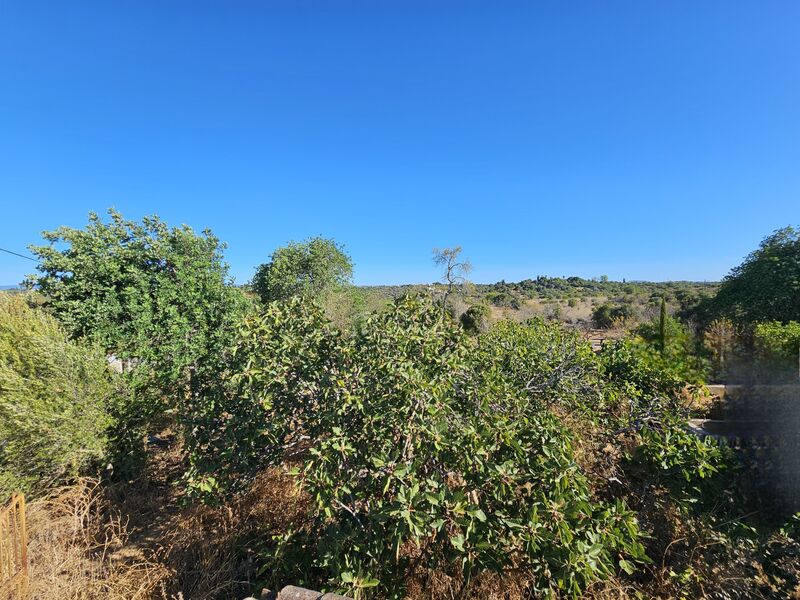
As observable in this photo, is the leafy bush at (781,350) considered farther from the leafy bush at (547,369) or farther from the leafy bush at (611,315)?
the leafy bush at (611,315)

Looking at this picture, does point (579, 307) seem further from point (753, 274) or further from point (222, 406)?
point (222, 406)

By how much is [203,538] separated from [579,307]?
34.5 metres

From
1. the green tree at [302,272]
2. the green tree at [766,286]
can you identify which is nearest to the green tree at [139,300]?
the green tree at [302,272]

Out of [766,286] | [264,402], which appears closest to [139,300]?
[264,402]

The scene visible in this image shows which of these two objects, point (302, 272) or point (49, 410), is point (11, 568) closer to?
point (49, 410)

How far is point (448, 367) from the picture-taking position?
9.39 ft

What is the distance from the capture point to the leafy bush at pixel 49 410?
4.08 m

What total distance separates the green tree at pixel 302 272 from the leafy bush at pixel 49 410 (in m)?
10.5

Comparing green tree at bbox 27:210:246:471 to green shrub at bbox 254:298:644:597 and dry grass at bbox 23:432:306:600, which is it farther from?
green shrub at bbox 254:298:644:597

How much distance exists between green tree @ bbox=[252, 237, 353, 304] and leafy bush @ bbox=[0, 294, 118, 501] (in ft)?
34.5

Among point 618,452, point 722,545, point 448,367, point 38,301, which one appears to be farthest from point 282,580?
point 38,301

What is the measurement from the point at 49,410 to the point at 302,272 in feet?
41.3

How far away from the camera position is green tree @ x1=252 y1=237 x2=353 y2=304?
1549cm

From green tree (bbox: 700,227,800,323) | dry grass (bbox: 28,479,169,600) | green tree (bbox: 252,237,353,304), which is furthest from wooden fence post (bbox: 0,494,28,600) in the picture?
green tree (bbox: 700,227,800,323)
